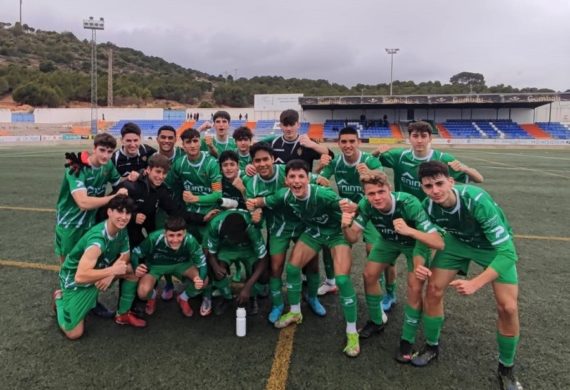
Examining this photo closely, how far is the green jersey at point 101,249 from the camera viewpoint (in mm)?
3671

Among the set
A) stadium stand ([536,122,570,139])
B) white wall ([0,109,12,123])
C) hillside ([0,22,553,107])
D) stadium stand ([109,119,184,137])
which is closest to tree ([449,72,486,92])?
hillside ([0,22,553,107])

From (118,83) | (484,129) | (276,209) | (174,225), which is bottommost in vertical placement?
(174,225)

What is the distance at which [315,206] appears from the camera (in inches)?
152

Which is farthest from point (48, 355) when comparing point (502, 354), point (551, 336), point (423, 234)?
point (551, 336)

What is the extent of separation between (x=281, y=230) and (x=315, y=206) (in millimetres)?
561

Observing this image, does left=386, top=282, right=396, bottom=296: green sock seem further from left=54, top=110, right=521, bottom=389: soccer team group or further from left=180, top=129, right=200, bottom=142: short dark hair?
left=180, top=129, right=200, bottom=142: short dark hair

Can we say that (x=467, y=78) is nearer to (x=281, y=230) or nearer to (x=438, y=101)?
(x=438, y=101)

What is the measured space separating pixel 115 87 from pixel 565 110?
2706 inches

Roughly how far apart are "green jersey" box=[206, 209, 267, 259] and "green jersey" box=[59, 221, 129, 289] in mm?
842

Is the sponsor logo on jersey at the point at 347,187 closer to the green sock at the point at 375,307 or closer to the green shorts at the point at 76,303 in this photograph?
the green sock at the point at 375,307

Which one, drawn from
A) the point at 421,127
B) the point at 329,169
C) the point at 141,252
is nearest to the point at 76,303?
the point at 141,252

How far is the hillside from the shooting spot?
64625mm

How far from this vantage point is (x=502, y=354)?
119 inches

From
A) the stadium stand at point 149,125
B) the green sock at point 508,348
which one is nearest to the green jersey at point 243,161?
the green sock at point 508,348
